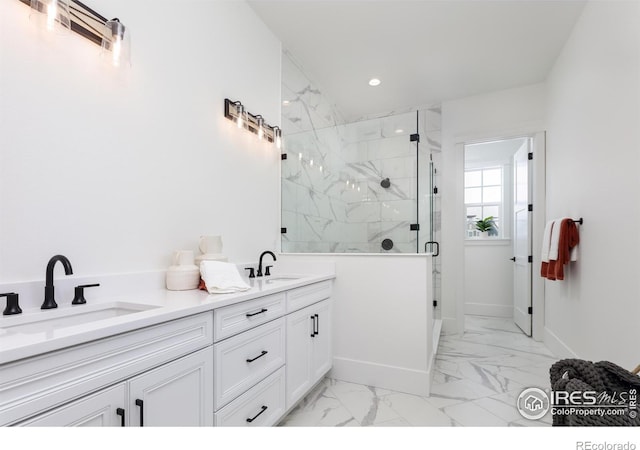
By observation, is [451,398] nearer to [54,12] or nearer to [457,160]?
[457,160]

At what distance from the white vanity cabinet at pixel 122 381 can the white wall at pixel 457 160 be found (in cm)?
329

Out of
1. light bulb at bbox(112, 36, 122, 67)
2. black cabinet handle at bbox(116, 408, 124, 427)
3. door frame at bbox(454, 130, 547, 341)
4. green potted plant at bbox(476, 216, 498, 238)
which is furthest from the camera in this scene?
green potted plant at bbox(476, 216, 498, 238)

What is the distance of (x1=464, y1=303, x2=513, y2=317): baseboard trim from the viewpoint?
457 cm

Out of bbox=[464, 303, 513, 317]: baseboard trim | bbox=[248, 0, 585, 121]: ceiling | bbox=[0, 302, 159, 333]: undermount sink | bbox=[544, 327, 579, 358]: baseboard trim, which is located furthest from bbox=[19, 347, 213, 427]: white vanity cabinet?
bbox=[464, 303, 513, 317]: baseboard trim

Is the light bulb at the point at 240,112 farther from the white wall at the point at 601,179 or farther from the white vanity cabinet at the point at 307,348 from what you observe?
the white wall at the point at 601,179

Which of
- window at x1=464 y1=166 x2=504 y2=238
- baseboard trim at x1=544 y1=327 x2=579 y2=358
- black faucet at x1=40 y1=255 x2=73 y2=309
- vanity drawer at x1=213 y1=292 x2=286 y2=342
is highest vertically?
window at x1=464 y1=166 x2=504 y2=238

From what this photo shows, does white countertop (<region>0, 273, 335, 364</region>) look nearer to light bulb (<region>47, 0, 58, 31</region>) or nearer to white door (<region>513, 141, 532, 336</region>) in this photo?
light bulb (<region>47, 0, 58, 31</region>)

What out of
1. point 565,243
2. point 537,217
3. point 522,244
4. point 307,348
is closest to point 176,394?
point 307,348

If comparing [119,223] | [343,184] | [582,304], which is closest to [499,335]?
[582,304]

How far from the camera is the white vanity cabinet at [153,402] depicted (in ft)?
2.70

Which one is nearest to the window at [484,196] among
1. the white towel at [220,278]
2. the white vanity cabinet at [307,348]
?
the white vanity cabinet at [307,348]

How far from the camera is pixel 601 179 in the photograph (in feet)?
6.96

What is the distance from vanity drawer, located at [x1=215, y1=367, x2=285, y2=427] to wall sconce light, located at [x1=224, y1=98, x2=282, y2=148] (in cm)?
164
